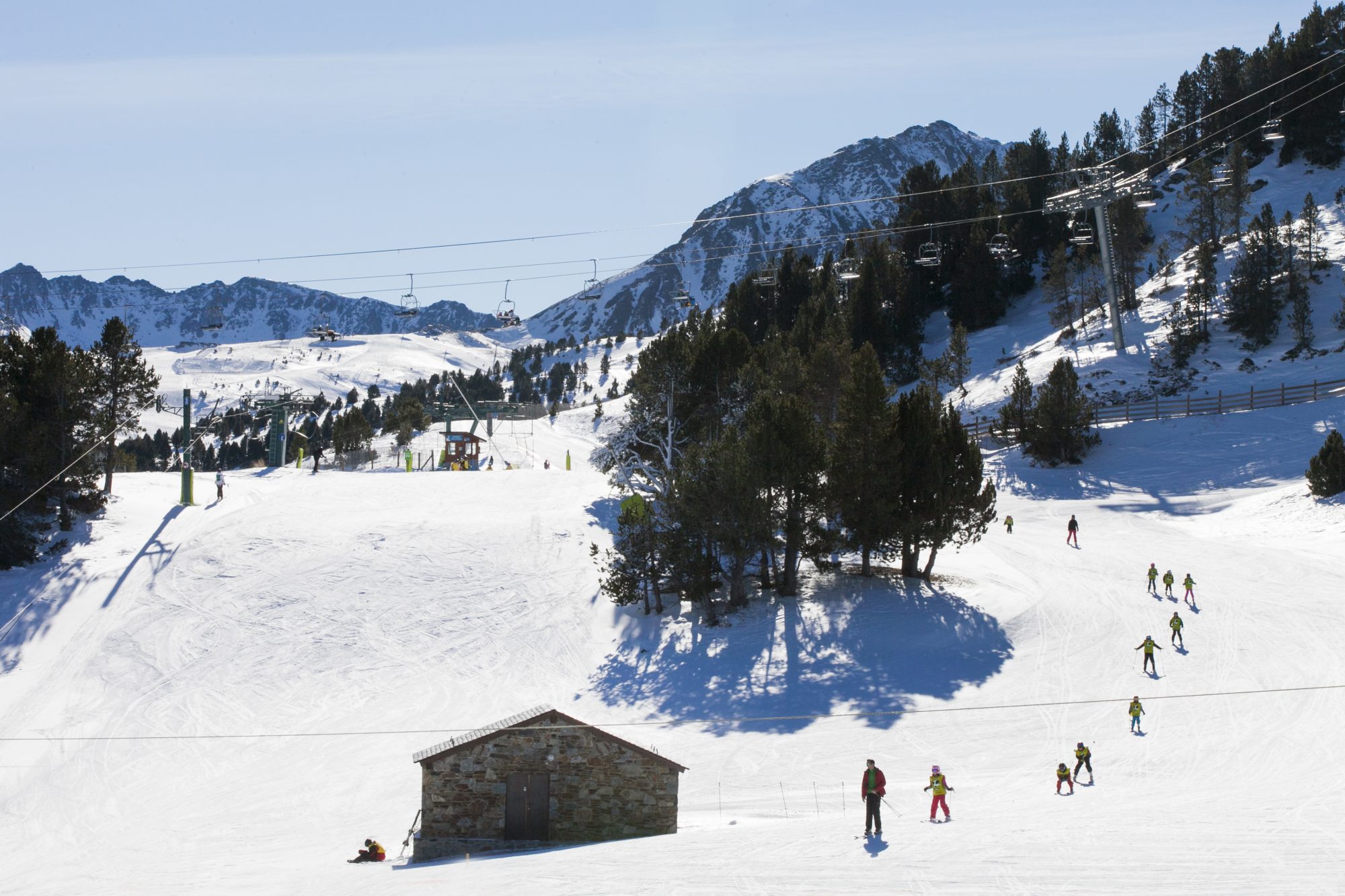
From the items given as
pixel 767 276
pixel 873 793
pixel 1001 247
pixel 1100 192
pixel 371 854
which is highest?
pixel 1100 192

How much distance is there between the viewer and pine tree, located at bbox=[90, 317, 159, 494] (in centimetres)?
4622

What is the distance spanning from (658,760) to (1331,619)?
2327cm

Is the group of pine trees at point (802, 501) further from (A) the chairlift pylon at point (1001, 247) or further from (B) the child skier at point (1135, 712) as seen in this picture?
(A) the chairlift pylon at point (1001, 247)

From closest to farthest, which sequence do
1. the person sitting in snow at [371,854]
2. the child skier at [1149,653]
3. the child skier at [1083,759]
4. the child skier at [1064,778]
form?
the person sitting in snow at [371,854] < the child skier at [1064,778] < the child skier at [1083,759] < the child skier at [1149,653]

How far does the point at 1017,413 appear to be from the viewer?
59.3m

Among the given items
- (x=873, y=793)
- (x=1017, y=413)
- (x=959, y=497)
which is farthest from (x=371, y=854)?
(x=1017, y=413)

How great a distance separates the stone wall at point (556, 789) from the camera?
69.8ft

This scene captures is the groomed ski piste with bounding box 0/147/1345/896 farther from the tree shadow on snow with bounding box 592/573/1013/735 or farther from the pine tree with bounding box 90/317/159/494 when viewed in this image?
the pine tree with bounding box 90/317/159/494

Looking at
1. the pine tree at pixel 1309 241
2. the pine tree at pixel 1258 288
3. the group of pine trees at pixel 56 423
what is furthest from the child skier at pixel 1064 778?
the pine tree at pixel 1309 241

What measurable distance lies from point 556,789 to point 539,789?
0.32 metres

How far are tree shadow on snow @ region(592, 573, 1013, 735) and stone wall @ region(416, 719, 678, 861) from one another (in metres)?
9.00

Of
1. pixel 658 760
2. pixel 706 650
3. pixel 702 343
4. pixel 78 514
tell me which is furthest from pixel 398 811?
pixel 702 343

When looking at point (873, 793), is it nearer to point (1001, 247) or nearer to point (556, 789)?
point (556, 789)

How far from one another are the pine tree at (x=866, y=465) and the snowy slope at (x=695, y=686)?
2.53 metres
